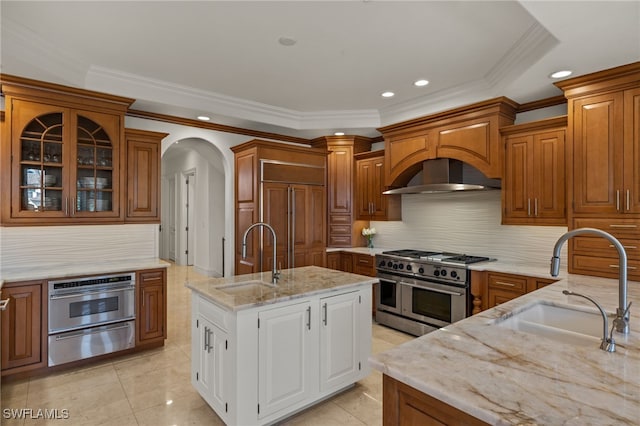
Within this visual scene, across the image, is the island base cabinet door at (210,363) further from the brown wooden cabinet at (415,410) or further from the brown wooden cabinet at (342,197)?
the brown wooden cabinet at (342,197)

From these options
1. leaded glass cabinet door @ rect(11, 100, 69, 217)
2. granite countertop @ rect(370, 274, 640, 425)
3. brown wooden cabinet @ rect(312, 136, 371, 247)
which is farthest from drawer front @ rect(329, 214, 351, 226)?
granite countertop @ rect(370, 274, 640, 425)

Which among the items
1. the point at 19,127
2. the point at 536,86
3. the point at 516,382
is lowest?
the point at 516,382

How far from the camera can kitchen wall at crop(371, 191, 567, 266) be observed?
377 cm

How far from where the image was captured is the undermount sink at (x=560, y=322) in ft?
5.60

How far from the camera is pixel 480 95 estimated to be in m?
3.76

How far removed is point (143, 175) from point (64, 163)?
72cm

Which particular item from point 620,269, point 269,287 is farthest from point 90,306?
point 620,269

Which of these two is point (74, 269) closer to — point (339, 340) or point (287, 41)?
point (339, 340)

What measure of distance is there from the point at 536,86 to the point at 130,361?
4.72 metres

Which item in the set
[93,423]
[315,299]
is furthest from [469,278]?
[93,423]

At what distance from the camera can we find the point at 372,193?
5137 mm

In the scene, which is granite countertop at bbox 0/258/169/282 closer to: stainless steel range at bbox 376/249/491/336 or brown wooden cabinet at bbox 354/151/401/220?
stainless steel range at bbox 376/249/491/336

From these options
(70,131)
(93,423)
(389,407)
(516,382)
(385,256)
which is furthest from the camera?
(385,256)

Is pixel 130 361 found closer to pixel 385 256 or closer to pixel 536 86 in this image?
pixel 385 256
